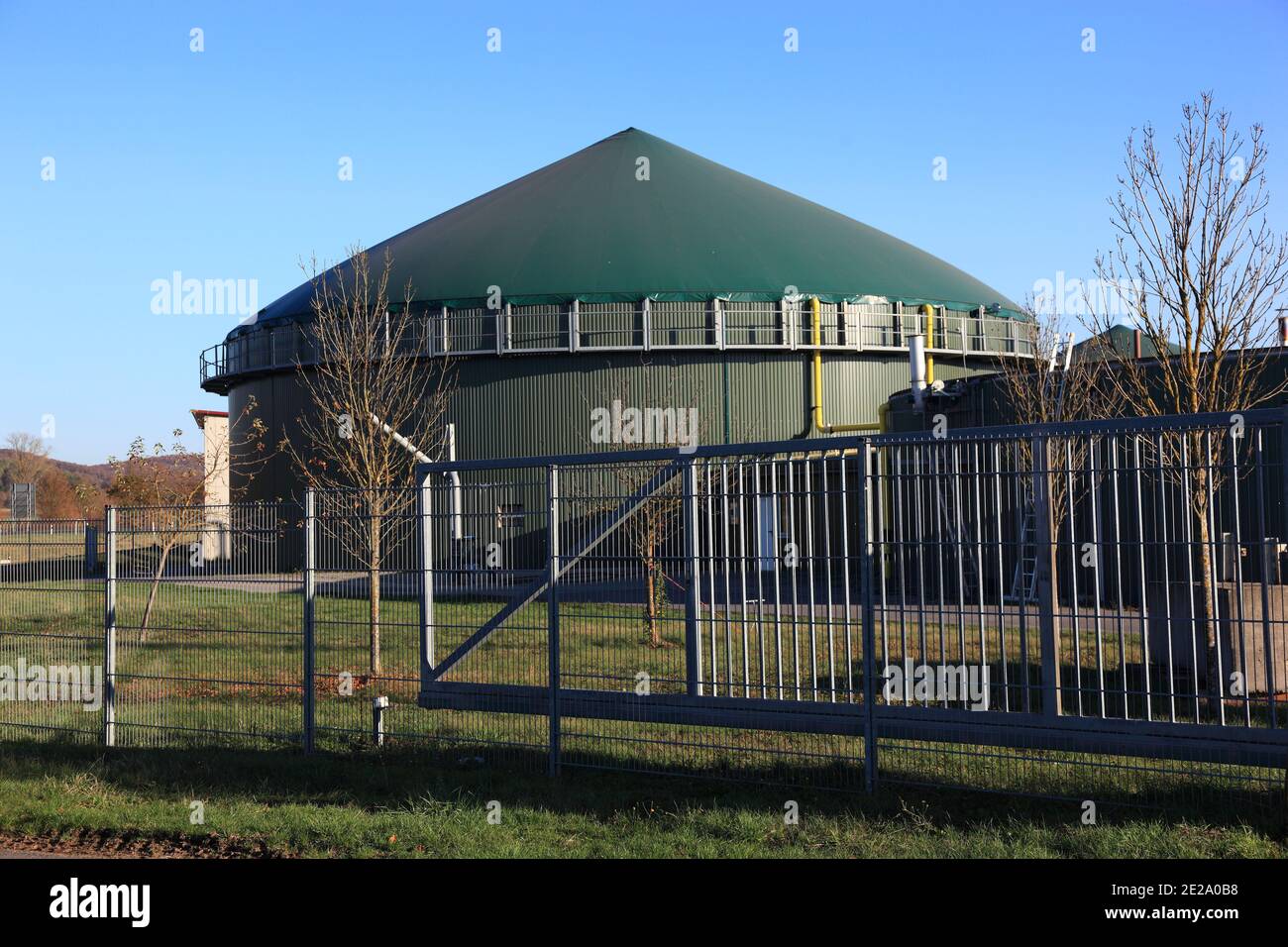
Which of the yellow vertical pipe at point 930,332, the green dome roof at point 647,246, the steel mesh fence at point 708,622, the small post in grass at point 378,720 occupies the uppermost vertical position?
the green dome roof at point 647,246

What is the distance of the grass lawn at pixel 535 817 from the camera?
23.1 feet

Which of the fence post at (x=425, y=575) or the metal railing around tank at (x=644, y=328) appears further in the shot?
the metal railing around tank at (x=644, y=328)

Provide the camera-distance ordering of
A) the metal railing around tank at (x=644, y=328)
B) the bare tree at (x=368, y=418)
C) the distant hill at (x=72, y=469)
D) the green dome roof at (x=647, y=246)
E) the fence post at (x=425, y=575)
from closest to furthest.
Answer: the fence post at (x=425, y=575), the bare tree at (x=368, y=418), the metal railing around tank at (x=644, y=328), the green dome roof at (x=647, y=246), the distant hill at (x=72, y=469)

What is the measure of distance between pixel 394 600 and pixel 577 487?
1.96 metres

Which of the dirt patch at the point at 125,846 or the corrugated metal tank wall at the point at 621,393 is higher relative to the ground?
the corrugated metal tank wall at the point at 621,393

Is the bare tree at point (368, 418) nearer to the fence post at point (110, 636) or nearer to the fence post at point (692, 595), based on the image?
the fence post at point (110, 636)

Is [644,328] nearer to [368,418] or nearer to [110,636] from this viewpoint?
[368,418]

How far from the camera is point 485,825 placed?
26.0 ft

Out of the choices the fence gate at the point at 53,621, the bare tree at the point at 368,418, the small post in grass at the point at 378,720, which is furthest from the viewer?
the fence gate at the point at 53,621

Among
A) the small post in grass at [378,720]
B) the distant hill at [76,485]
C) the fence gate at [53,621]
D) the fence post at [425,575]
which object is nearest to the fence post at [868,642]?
the fence post at [425,575]

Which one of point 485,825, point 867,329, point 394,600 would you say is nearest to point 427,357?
point 867,329

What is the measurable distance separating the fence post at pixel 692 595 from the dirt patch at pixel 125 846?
3152mm

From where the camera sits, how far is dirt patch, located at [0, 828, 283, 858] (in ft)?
25.1
